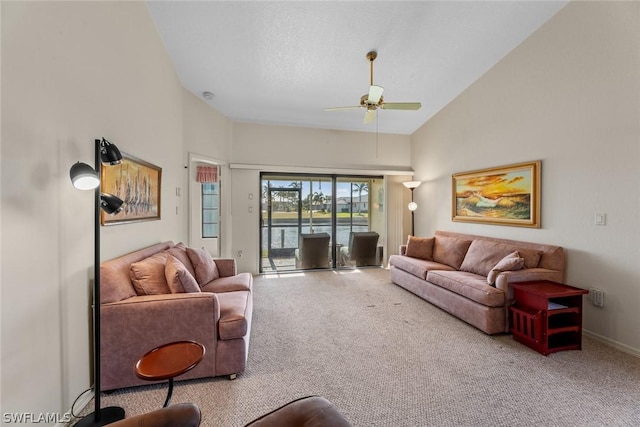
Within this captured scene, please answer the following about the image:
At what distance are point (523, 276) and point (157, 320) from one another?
349 cm

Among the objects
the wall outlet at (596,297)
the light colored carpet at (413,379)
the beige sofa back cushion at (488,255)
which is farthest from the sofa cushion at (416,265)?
the wall outlet at (596,297)

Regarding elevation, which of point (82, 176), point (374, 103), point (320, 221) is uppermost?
point (374, 103)

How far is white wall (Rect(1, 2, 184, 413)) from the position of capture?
51.0 inches

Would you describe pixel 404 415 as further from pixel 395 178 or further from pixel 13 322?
pixel 395 178

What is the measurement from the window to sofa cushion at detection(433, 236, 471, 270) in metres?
4.10

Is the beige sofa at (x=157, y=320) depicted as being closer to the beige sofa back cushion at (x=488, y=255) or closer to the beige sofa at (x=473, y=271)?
the beige sofa at (x=473, y=271)

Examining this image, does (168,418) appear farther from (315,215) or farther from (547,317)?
(315,215)

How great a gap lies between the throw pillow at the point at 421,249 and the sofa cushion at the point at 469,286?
855 millimetres

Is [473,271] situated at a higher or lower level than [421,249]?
lower

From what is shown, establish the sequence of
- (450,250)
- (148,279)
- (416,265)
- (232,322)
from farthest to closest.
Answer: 1. (450,250)
2. (416,265)
3. (148,279)
4. (232,322)

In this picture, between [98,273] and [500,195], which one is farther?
[500,195]

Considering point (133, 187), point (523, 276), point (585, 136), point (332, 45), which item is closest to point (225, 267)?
point (133, 187)

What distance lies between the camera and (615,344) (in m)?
2.57

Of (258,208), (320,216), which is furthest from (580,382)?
(258,208)
